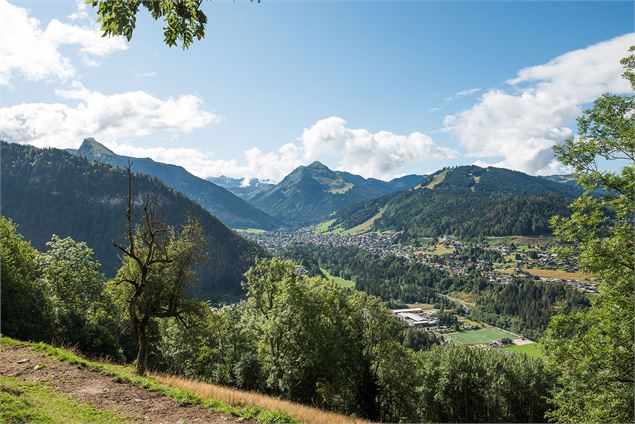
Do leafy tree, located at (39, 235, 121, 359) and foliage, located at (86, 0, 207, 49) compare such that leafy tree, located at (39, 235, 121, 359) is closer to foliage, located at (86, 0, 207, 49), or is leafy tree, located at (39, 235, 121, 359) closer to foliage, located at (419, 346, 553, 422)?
foliage, located at (86, 0, 207, 49)

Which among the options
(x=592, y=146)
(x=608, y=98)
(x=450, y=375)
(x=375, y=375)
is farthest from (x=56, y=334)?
(x=450, y=375)

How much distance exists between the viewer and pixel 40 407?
43.0ft

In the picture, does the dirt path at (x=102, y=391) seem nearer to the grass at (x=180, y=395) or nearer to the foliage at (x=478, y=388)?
the grass at (x=180, y=395)

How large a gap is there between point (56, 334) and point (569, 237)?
39.4 metres

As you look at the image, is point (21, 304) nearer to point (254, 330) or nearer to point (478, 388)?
point (254, 330)

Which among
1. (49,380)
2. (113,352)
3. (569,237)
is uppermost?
(569,237)

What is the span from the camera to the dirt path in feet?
51.1

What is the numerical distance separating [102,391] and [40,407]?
13.9 ft

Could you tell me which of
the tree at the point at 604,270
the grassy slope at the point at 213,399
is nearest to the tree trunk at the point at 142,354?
the grassy slope at the point at 213,399

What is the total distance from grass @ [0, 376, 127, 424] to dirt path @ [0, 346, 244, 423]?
0.64 m

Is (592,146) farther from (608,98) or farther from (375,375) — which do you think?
(375,375)

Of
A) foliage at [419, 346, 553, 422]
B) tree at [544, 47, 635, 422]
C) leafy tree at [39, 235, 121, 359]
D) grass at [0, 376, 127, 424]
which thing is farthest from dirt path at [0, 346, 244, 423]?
foliage at [419, 346, 553, 422]

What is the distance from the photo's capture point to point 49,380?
665 inches

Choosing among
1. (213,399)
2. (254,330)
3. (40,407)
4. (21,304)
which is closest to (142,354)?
(213,399)
